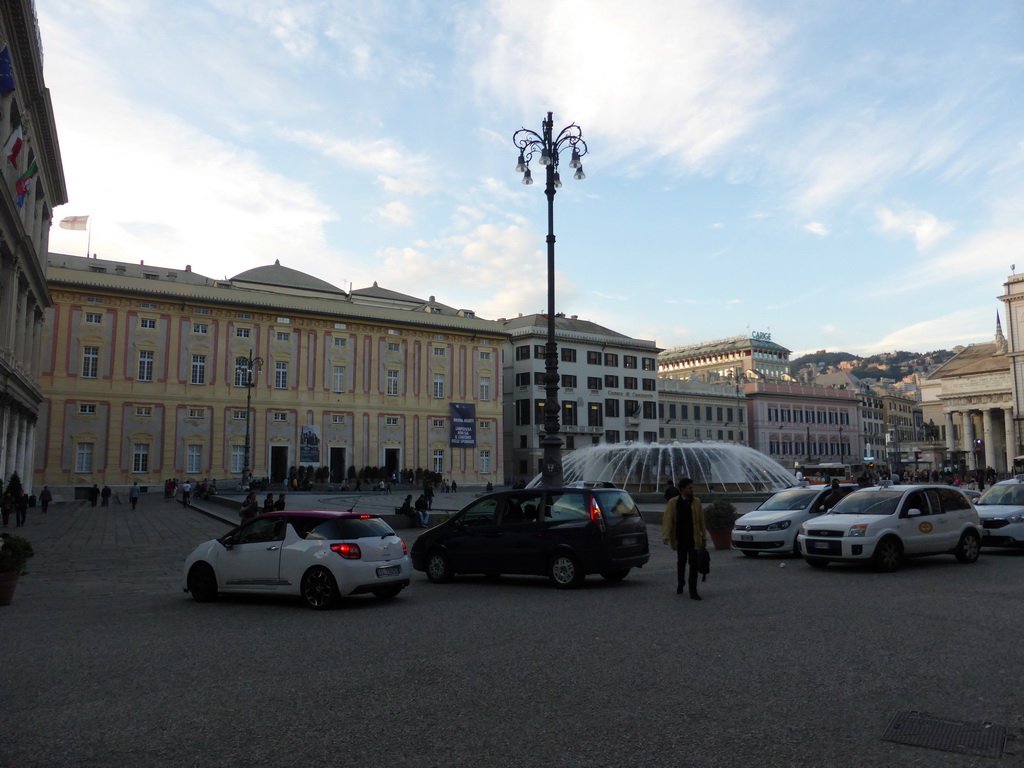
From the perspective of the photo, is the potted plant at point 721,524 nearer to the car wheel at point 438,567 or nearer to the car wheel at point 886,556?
the car wheel at point 886,556

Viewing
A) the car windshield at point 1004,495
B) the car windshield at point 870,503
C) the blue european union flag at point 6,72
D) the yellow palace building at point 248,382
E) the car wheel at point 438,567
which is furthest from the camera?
the yellow palace building at point 248,382

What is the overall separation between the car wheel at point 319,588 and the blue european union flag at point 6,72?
1035 inches

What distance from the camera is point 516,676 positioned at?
6.39 meters

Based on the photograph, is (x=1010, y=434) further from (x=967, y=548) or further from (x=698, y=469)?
(x=967, y=548)

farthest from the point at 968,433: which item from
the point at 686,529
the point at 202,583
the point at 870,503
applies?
the point at 202,583

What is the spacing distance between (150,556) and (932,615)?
1568cm

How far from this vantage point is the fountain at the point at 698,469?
33312mm

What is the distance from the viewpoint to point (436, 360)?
70.2 m

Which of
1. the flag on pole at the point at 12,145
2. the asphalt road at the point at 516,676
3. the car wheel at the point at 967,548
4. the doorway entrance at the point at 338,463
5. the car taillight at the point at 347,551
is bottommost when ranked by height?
the asphalt road at the point at 516,676

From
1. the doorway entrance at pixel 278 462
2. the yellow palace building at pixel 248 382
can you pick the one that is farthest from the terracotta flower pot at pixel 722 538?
the doorway entrance at pixel 278 462

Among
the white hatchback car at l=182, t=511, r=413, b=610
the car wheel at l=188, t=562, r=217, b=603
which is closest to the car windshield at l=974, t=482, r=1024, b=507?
the white hatchback car at l=182, t=511, r=413, b=610

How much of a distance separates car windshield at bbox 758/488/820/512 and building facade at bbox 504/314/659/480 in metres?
57.3

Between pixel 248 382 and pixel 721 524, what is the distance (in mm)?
37228

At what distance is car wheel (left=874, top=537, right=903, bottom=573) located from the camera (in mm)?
12948
